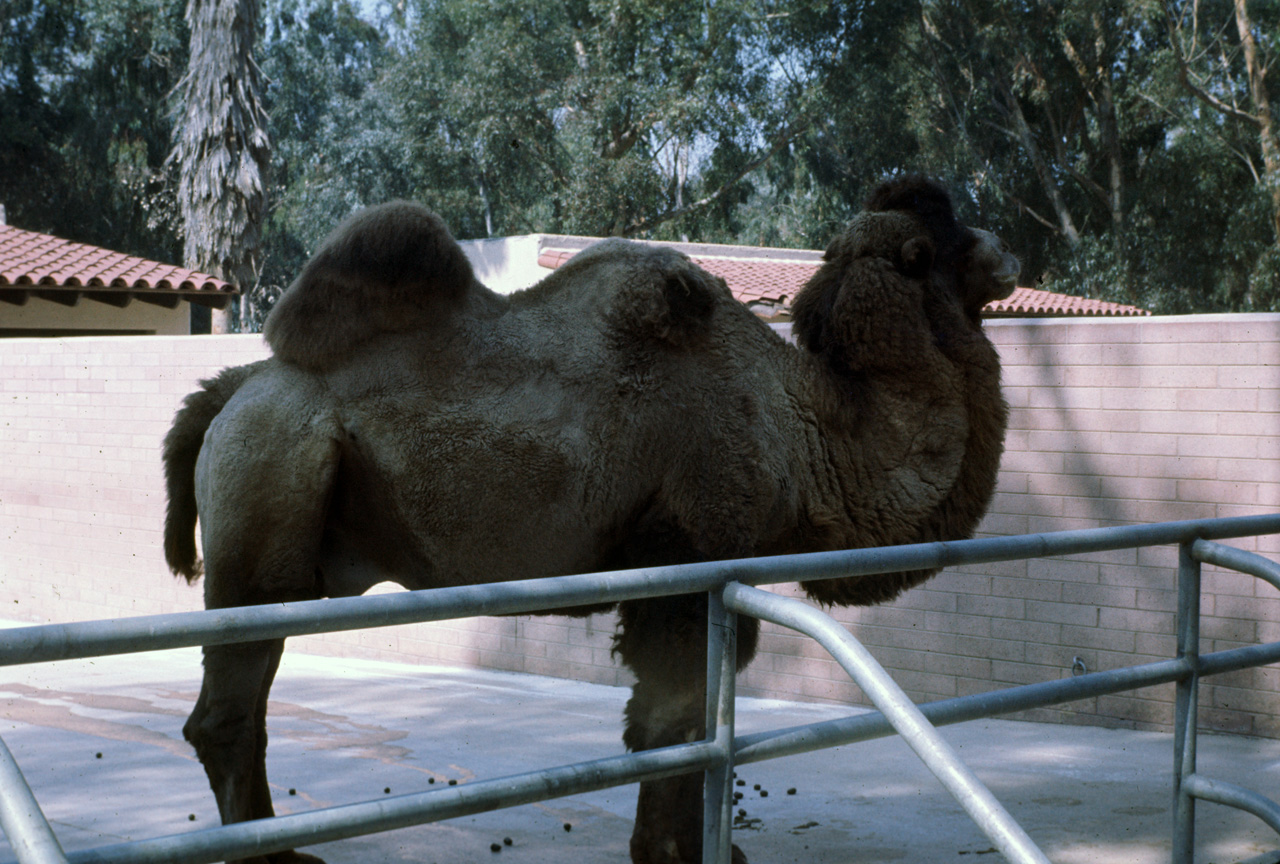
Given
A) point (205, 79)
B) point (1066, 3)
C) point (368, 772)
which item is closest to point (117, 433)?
point (368, 772)

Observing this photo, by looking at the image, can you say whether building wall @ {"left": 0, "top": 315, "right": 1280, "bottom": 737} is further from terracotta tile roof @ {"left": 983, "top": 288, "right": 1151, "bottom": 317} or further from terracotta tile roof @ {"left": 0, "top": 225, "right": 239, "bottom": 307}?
terracotta tile roof @ {"left": 983, "top": 288, "right": 1151, "bottom": 317}

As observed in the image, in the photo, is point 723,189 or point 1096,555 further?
point 723,189

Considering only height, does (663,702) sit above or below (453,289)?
below

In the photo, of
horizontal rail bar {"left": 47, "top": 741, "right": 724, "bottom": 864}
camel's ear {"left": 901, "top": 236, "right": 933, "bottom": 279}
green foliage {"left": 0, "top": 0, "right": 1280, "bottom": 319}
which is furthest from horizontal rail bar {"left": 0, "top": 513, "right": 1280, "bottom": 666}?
green foliage {"left": 0, "top": 0, "right": 1280, "bottom": 319}

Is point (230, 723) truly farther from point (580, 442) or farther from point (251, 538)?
point (580, 442)

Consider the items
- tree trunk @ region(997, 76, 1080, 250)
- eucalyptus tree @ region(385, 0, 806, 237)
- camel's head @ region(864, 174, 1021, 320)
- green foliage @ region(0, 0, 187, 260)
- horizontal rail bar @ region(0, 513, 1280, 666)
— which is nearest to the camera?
horizontal rail bar @ region(0, 513, 1280, 666)

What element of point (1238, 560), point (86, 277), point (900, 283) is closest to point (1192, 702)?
point (1238, 560)

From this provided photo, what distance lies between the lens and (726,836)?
246 cm

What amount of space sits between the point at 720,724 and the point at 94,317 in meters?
18.4

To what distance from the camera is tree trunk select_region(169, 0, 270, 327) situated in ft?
66.6

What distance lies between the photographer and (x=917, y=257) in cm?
459

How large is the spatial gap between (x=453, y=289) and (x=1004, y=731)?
15.5ft

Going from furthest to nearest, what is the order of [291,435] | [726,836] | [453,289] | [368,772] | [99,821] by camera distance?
[368,772]
[99,821]
[453,289]
[291,435]
[726,836]

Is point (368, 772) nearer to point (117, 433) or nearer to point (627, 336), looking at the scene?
point (627, 336)
